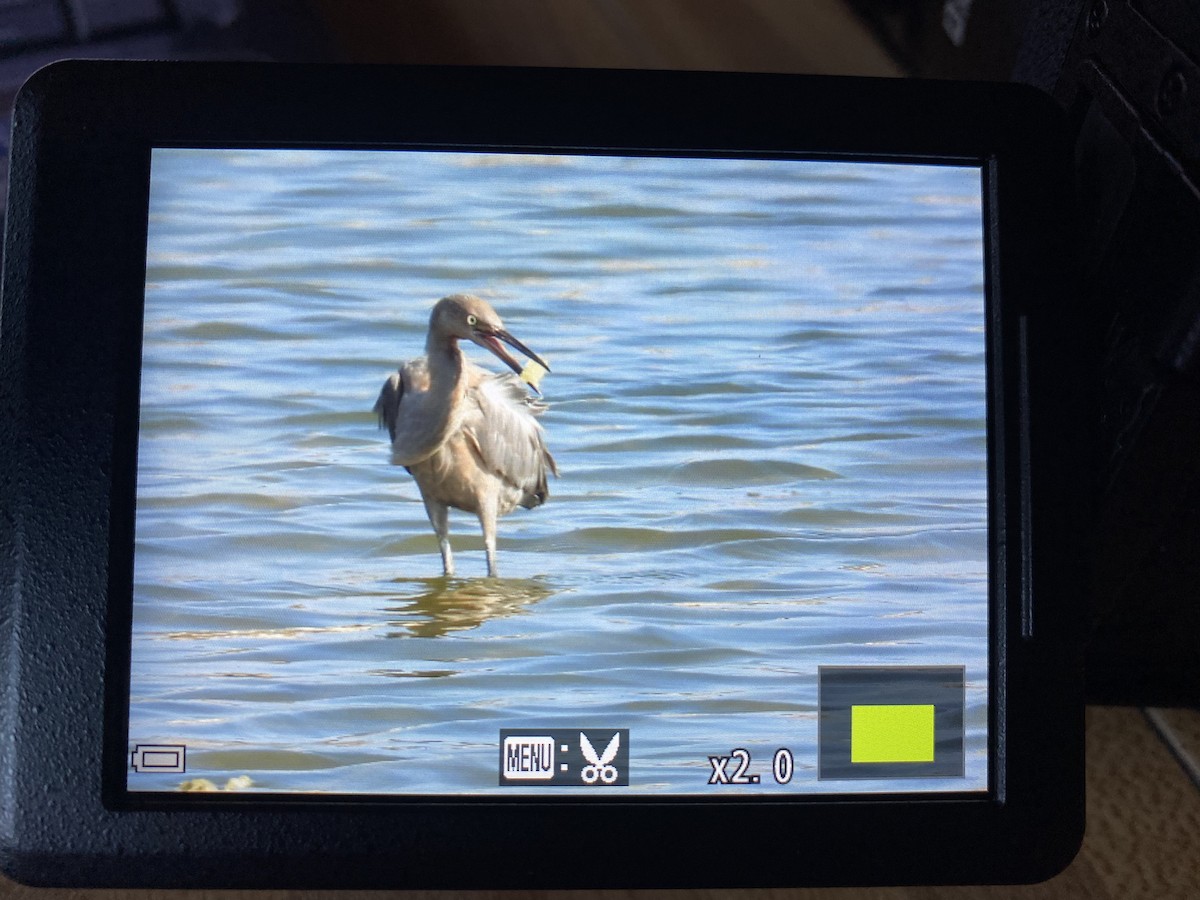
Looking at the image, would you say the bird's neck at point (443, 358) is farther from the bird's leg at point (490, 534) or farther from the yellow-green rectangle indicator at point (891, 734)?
the yellow-green rectangle indicator at point (891, 734)

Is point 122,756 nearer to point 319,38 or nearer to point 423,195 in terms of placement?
point 423,195

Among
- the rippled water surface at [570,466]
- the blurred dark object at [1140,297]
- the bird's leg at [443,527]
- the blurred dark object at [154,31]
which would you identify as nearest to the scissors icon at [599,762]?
the rippled water surface at [570,466]

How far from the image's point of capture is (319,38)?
74 cm

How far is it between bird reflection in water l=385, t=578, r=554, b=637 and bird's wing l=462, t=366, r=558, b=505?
54mm

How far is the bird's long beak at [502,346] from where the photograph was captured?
54cm

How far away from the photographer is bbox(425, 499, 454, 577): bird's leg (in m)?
0.53

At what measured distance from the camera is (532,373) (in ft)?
1.83

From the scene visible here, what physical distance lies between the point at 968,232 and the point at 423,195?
11.7 inches

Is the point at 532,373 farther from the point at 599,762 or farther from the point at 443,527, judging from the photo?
the point at 599,762

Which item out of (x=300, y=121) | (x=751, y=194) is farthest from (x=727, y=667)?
(x=300, y=121)

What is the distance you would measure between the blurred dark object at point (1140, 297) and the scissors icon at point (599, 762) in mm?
299

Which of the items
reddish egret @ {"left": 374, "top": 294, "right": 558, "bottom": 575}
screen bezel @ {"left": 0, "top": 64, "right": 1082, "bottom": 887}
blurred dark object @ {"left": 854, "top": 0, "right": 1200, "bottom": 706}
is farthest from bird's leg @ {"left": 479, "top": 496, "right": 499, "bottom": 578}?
blurred dark object @ {"left": 854, "top": 0, "right": 1200, "bottom": 706}

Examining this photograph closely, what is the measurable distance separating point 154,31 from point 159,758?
1.69 ft

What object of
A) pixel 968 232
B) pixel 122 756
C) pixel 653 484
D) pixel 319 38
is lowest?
pixel 122 756
